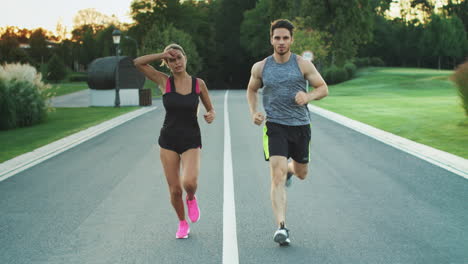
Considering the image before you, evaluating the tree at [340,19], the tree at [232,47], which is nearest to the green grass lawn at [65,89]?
Answer: the tree at [340,19]

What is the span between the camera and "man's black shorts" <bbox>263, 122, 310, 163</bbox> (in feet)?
18.2

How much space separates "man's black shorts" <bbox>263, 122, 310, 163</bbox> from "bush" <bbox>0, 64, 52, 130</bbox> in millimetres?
15515

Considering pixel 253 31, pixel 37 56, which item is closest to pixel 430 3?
pixel 253 31

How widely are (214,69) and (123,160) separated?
7671cm

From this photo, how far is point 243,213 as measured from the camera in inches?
256

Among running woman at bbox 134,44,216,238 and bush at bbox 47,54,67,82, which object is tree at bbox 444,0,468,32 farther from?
running woman at bbox 134,44,216,238

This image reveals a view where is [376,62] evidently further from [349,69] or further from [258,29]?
[349,69]

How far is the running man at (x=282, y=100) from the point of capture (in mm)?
5434

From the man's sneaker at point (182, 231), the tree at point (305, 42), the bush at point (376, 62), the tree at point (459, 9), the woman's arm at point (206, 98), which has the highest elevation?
the tree at point (459, 9)

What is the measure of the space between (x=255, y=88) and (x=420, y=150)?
720 cm

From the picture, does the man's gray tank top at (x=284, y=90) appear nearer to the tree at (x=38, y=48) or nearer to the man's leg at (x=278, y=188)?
the man's leg at (x=278, y=188)

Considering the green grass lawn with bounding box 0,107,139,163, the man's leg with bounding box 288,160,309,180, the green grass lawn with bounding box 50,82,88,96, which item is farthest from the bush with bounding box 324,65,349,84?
the man's leg with bounding box 288,160,309,180

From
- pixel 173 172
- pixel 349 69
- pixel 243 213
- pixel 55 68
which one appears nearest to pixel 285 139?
pixel 173 172

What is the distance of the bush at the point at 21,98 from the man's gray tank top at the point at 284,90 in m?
15.6
